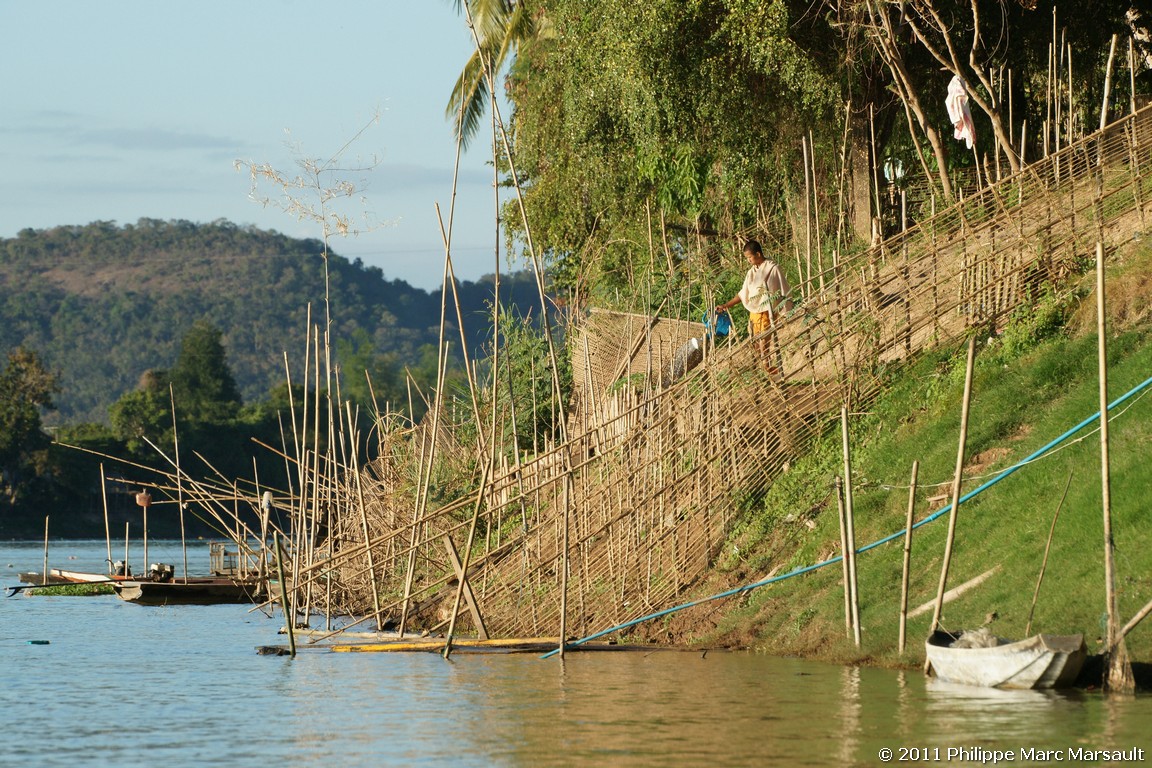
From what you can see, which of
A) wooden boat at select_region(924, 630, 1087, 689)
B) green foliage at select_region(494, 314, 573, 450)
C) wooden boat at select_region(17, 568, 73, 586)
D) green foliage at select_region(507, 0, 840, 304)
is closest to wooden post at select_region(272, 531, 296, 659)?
green foliage at select_region(507, 0, 840, 304)

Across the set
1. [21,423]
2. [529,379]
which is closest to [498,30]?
[529,379]

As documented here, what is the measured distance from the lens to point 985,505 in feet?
36.1

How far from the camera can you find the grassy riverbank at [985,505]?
9.45 meters

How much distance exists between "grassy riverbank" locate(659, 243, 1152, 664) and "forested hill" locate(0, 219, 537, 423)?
7623 centimetres

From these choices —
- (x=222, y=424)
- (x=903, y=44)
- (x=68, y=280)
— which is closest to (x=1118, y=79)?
(x=903, y=44)

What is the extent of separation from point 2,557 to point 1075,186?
3611cm

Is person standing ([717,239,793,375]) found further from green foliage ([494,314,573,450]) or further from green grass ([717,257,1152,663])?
green foliage ([494,314,573,450])

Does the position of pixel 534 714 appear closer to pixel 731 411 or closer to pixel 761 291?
pixel 731 411

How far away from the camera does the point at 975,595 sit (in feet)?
32.6

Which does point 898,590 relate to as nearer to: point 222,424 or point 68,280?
point 222,424

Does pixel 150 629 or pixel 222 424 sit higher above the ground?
pixel 222 424

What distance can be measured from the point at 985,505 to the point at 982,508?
36 millimetres

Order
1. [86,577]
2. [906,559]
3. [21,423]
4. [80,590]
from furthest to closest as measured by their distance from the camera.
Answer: [21,423], [86,577], [80,590], [906,559]

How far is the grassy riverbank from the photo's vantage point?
945cm
